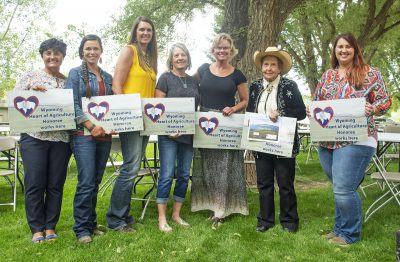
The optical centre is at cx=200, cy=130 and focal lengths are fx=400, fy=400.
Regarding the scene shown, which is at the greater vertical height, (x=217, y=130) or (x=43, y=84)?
(x=43, y=84)

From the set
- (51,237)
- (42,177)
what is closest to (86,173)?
(42,177)

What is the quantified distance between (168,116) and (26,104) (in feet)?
4.52

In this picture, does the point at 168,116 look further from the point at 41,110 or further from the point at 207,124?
the point at 41,110

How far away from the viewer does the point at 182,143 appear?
442 centimetres

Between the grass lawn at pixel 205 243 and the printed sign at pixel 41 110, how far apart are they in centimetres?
116

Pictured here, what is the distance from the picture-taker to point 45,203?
4.02 m

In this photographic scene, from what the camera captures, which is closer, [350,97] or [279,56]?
[350,97]

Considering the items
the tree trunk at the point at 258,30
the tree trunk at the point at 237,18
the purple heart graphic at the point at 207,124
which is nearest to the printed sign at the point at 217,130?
the purple heart graphic at the point at 207,124

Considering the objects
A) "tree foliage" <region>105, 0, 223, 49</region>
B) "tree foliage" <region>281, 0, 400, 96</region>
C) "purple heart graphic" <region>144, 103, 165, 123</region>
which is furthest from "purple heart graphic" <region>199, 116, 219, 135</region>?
"tree foliage" <region>281, 0, 400, 96</region>

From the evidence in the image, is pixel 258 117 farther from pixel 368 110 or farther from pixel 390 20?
pixel 390 20

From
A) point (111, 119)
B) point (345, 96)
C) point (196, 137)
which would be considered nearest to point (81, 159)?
point (111, 119)

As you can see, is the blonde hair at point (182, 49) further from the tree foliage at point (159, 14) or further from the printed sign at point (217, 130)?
the tree foliage at point (159, 14)

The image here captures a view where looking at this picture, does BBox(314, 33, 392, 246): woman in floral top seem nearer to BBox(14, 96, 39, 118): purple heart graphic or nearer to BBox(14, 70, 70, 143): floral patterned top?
BBox(14, 70, 70, 143): floral patterned top

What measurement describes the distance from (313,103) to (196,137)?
132cm
